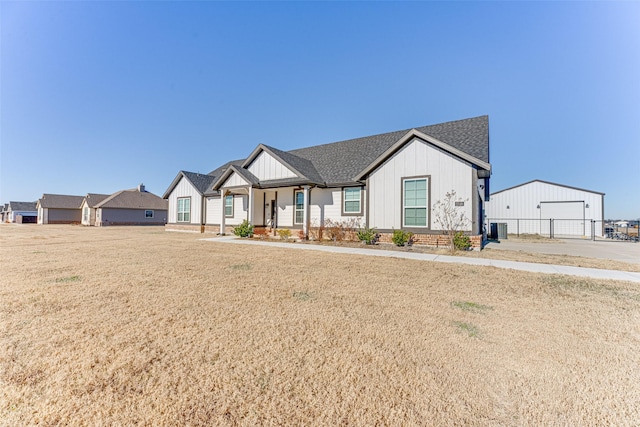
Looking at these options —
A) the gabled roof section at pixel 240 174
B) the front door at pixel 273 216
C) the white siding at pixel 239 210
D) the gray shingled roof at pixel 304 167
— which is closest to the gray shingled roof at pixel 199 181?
the white siding at pixel 239 210

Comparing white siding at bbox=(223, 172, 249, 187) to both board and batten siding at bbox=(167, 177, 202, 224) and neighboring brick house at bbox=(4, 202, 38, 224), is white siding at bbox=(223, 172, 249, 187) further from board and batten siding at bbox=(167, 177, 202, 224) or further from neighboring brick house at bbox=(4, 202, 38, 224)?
neighboring brick house at bbox=(4, 202, 38, 224)

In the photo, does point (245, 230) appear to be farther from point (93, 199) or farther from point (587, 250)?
point (93, 199)

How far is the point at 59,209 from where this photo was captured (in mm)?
43031

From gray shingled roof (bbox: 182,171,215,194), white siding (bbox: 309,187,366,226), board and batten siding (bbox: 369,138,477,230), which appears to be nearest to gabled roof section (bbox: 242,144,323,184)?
white siding (bbox: 309,187,366,226)

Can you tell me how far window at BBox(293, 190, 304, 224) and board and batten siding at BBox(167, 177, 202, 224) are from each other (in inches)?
348

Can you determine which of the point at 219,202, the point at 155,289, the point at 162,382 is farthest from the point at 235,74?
the point at 162,382

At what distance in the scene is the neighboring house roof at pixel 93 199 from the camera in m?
38.7

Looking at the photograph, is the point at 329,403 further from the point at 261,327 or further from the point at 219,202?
the point at 219,202

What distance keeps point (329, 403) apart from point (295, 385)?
346 millimetres

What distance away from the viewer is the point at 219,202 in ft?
64.4

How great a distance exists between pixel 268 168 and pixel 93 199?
127 ft

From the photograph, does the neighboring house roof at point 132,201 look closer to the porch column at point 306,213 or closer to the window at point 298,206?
the window at point 298,206

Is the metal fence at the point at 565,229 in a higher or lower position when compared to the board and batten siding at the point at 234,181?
lower

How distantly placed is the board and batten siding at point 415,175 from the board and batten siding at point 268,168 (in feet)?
17.1
